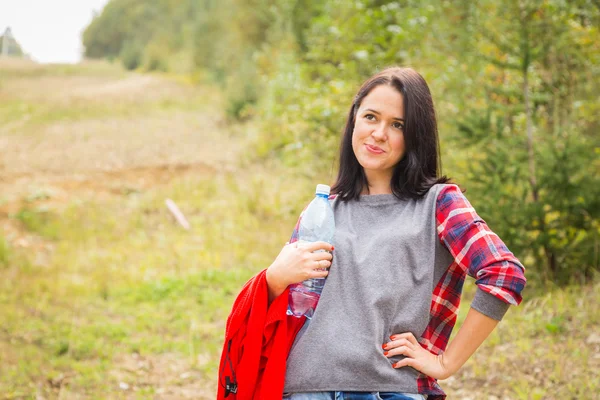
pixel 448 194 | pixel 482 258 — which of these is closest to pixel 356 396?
pixel 482 258

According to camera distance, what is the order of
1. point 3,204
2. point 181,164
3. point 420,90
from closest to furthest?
1. point 420,90
2. point 3,204
3. point 181,164

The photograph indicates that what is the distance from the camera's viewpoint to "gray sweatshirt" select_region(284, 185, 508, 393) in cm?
183

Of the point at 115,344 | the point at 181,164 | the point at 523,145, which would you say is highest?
the point at 523,145

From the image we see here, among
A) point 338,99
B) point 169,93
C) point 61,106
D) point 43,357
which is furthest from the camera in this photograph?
point 169,93

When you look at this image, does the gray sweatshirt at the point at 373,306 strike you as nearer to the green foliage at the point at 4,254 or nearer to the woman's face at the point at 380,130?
the woman's face at the point at 380,130

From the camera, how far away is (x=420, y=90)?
2025 mm

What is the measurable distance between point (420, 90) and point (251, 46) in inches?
753

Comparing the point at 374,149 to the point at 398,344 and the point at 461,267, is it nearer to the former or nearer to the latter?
the point at 461,267

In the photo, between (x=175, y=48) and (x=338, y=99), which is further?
(x=175, y=48)

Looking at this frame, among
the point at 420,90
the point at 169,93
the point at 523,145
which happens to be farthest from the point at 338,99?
the point at 169,93

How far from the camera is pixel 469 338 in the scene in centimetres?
185

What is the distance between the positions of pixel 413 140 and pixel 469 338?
72cm

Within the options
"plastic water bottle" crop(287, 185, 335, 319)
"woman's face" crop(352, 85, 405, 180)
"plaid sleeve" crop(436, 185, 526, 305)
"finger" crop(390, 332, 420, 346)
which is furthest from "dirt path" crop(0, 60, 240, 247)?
"plaid sleeve" crop(436, 185, 526, 305)

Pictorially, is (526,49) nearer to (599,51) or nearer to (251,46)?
(599,51)
